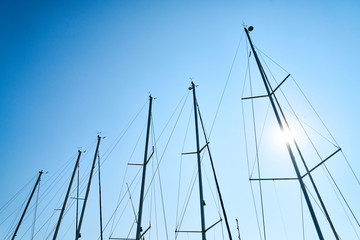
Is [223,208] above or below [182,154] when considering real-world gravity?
below

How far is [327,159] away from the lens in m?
9.98

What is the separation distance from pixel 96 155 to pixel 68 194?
4.67 metres

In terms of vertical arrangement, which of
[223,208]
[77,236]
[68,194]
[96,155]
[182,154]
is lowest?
[77,236]

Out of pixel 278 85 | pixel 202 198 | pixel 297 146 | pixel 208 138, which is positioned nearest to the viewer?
pixel 297 146

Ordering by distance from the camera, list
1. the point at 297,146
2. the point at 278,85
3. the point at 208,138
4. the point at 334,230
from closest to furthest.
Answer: the point at 334,230 → the point at 297,146 → the point at 278,85 → the point at 208,138

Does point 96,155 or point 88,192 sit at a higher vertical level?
point 96,155

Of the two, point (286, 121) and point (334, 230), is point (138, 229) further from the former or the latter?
point (286, 121)

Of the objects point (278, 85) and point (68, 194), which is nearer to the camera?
point (278, 85)

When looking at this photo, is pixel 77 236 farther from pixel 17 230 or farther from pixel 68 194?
pixel 17 230

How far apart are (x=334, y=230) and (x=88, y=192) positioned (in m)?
19.5

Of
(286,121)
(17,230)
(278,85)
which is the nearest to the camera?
(286,121)

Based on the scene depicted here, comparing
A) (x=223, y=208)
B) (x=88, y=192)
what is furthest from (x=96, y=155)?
(x=223, y=208)

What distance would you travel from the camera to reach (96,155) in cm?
2086

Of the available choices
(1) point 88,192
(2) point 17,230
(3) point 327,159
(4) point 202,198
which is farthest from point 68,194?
(3) point 327,159
